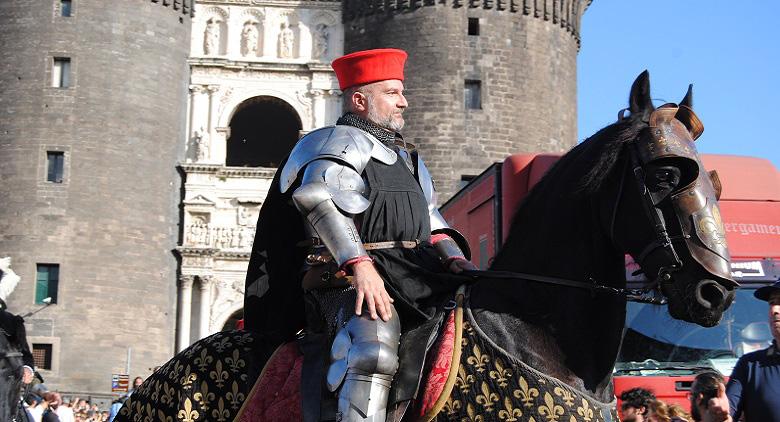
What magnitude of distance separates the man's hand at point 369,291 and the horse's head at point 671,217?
90cm

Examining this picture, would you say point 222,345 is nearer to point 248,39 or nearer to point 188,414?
point 188,414

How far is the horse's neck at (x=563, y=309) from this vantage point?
15.1 ft

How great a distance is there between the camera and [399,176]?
5.09 m

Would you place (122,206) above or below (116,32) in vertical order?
below

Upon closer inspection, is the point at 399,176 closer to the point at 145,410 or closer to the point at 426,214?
the point at 426,214

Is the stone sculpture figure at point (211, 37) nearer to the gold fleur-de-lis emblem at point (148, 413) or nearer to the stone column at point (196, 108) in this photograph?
the stone column at point (196, 108)

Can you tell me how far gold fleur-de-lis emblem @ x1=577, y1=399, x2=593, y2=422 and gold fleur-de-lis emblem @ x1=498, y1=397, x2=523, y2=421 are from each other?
0.70ft

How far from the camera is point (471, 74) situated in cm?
3881

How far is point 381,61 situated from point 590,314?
1.44 meters

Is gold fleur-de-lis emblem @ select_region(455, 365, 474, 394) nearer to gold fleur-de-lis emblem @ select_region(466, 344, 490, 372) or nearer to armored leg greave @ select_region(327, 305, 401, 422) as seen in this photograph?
gold fleur-de-lis emblem @ select_region(466, 344, 490, 372)

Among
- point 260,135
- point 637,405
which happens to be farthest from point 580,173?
point 260,135

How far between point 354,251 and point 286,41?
3583 cm

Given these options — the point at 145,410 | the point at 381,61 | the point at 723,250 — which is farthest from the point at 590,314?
the point at 145,410

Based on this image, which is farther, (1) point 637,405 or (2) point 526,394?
(1) point 637,405
